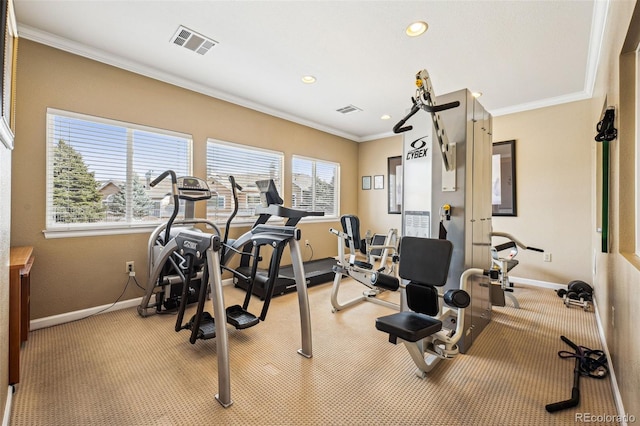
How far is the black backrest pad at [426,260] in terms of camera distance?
6.23 feet

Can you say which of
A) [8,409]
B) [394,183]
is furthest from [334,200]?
[8,409]

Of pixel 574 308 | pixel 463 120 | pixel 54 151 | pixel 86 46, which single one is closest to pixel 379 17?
pixel 463 120

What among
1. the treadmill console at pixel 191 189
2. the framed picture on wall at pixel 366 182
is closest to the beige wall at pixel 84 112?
the treadmill console at pixel 191 189

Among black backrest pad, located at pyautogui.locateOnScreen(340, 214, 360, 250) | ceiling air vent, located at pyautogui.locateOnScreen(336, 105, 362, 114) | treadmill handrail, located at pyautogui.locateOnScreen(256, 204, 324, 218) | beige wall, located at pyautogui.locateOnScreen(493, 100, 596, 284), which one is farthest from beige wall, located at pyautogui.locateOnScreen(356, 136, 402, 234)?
treadmill handrail, located at pyautogui.locateOnScreen(256, 204, 324, 218)

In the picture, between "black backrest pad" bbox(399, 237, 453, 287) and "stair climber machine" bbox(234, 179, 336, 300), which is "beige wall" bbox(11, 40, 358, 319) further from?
"black backrest pad" bbox(399, 237, 453, 287)

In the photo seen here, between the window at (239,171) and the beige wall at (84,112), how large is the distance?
18 cm

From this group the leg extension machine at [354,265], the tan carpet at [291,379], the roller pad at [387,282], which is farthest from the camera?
the leg extension machine at [354,265]

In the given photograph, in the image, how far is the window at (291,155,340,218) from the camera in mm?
5203

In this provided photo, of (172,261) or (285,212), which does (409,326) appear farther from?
(172,261)

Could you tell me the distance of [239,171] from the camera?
4301 millimetres

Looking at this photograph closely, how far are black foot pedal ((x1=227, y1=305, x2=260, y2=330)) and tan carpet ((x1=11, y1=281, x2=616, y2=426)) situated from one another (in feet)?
0.70

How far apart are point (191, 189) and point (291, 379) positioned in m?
1.97

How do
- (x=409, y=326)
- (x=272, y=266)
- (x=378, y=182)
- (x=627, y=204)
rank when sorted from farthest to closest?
(x=378, y=182), (x=272, y=266), (x=409, y=326), (x=627, y=204)

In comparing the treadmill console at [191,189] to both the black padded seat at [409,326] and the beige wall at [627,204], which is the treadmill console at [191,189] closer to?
the black padded seat at [409,326]
